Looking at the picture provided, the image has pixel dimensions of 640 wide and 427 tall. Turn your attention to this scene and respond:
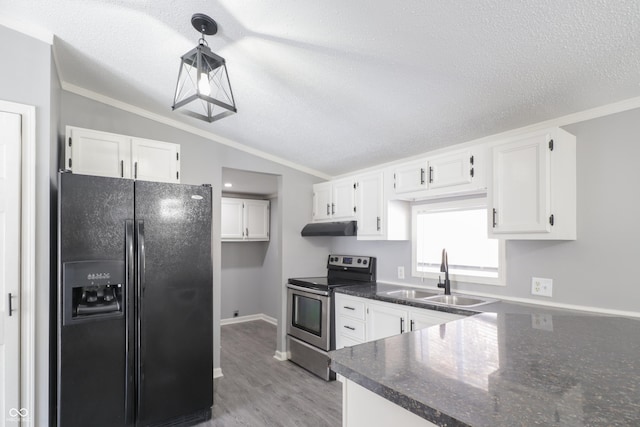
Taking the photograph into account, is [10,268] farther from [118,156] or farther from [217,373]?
[217,373]

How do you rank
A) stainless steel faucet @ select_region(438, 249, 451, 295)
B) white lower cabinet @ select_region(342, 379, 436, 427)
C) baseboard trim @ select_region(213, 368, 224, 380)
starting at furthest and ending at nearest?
1. baseboard trim @ select_region(213, 368, 224, 380)
2. stainless steel faucet @ select_region(438, 249, 451, 295)
3. white lower cabinet @ select_region(342, 379, 436, 427)

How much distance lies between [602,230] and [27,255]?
11.6ft

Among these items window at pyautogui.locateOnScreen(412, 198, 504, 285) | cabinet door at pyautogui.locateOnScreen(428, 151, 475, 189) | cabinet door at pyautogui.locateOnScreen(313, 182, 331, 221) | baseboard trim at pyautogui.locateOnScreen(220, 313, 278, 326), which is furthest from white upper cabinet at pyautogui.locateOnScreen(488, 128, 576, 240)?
baseboard trim at pyautogui.locateOnScreen(220, 313, 278, 326)

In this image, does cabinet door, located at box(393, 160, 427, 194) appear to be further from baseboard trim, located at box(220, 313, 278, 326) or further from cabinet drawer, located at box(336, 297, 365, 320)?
baseboard trim, located at box(220, 313, 278, 326)

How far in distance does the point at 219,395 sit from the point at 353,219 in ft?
6.93

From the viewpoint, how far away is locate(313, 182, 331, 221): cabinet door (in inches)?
157

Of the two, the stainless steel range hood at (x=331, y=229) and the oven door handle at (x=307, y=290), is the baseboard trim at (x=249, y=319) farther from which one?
the stainless steel range hood at (x=331, y=229)

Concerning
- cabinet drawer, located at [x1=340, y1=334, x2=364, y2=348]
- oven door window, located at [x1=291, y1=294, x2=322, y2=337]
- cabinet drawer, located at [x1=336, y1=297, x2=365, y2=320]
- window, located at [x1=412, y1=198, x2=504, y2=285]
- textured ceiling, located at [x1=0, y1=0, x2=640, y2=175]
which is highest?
textured ceiling, located at [x1=0, y1=0, x2=640, y2=175]

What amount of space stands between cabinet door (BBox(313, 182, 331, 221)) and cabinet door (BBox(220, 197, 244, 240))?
1.79 meters

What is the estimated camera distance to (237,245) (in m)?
5.71

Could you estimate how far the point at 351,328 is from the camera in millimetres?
3143

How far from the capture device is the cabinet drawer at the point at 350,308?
3.05 metres

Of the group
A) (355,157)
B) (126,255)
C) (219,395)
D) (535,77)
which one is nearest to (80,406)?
(126,255)

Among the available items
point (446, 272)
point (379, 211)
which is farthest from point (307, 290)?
point (446, 272)
